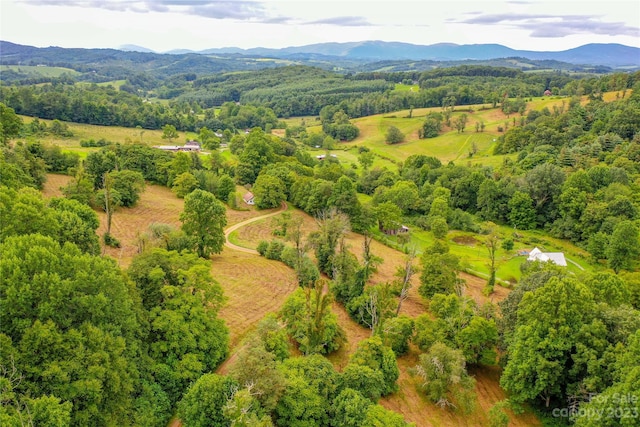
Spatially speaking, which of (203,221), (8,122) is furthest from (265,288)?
(8,122)

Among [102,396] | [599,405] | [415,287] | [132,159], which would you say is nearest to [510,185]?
[415,287]

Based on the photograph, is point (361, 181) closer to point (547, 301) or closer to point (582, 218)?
point (582, 218)

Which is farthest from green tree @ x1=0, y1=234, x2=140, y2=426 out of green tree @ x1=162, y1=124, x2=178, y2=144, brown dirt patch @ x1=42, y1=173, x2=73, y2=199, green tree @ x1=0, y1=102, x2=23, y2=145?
green tree @ x1=162, y1=124, x2=178, y2=144

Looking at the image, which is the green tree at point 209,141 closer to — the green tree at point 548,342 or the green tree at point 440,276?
the green tree at point 440,276

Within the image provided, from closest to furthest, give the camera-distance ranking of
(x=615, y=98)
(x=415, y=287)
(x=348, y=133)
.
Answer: (x=415, y=287), (x=615, y=98), (x=348, y=133)

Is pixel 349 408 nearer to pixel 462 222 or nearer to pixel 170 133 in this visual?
pixel 462 222

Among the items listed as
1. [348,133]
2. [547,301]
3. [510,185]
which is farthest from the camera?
[348,133]

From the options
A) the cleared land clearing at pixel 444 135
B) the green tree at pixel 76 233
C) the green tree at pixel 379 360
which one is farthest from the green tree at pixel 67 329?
the cleared land clearing at pixel 444 135
